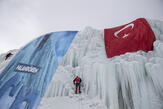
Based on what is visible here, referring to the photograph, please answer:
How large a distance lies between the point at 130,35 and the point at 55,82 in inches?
193

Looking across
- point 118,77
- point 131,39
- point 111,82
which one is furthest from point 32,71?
point 131,39

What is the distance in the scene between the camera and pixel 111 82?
482 cm

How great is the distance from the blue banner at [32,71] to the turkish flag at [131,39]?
282cm

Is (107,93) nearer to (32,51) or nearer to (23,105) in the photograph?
(23,105)

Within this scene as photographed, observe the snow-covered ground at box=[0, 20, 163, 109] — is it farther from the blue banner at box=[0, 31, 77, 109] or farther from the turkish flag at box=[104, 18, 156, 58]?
the blue banner at box=[0, 31, 77, 109]

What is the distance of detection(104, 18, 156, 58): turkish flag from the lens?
579cm

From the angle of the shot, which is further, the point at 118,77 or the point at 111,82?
the point at 118,77

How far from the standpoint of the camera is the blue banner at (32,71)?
464cm

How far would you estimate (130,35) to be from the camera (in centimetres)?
648

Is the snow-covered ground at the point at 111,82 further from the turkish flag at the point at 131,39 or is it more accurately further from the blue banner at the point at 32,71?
the blue banner at the point at 32,71

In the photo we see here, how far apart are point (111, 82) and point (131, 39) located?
2890mm

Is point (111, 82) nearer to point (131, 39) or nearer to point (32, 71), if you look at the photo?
point (131, 39)

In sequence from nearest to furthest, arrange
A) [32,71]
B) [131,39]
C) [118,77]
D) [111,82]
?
[111,82] < [118,77] < [32,71] < [131,39]

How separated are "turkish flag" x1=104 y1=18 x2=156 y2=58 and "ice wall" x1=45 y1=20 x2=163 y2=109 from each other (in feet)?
1.11
